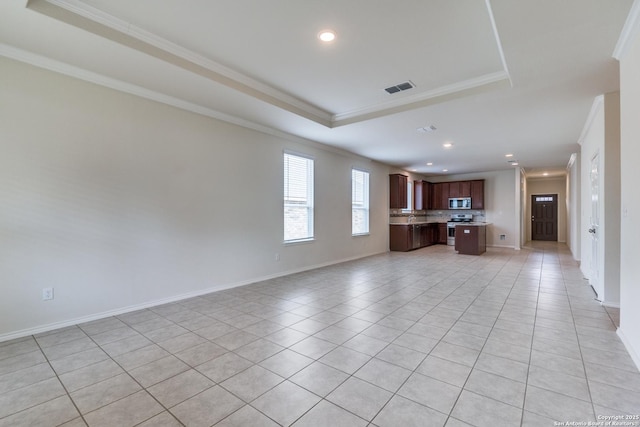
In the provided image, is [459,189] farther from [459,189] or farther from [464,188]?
[464,188]

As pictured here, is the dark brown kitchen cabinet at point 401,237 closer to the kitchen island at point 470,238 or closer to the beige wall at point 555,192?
the kitchen island at point 470,238

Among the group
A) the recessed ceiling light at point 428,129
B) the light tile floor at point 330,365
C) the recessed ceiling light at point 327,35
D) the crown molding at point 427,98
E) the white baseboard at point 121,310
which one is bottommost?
the light tile floor at point 330,365

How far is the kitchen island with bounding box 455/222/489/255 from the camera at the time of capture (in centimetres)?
797

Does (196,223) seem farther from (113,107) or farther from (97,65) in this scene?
(97,65)

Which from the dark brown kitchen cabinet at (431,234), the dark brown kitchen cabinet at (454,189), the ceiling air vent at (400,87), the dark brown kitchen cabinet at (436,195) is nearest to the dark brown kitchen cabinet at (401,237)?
the dark brown kitchen cabinet at (431,234)

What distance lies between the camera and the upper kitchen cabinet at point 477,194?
10.1m

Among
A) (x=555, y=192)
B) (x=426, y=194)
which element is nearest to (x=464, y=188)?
(x=426, y=194)

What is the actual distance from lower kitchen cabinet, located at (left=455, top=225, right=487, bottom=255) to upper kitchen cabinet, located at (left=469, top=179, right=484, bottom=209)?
210 centimetres

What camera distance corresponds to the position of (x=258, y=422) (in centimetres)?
168

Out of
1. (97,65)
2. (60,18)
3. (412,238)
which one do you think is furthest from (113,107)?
(412,238)

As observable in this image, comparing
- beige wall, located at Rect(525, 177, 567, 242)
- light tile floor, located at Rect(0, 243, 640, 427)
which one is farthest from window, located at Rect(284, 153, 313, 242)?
beige wall, located at Rect(525, 177, 567, 242)

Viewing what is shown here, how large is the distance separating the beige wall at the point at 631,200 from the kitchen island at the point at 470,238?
5.41 m

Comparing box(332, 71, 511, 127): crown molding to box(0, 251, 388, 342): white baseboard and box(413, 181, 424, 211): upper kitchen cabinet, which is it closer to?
box(0, 251, 388, 342): white baseboard

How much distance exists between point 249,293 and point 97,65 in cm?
331
